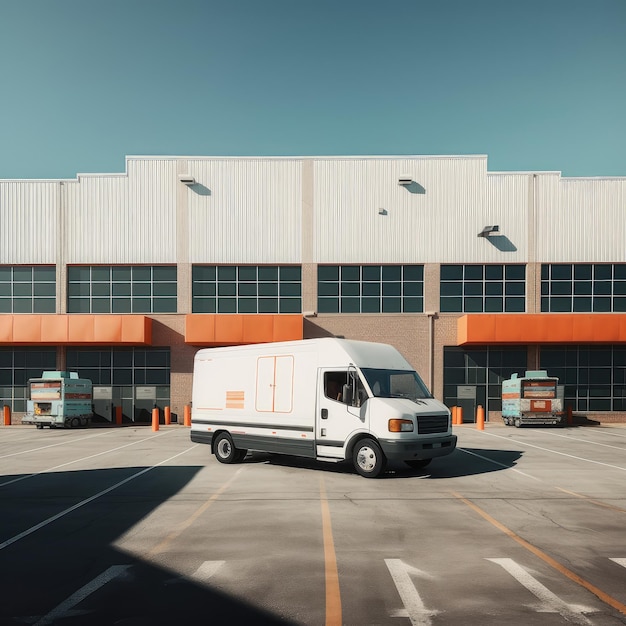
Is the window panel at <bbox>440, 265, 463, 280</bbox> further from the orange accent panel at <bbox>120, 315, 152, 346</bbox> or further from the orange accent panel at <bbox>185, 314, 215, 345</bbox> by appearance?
the orange accent panel at <bbox>120, 315, 152, 346</bbox>

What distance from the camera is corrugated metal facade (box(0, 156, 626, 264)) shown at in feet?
110

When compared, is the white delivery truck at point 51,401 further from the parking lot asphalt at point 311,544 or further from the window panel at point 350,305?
the parking lot asphalt at point 311,544

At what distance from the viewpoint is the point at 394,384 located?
1402cm

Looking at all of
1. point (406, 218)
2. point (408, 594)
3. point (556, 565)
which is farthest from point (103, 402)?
point (408, 594)

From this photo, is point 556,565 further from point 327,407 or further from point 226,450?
point 226,450

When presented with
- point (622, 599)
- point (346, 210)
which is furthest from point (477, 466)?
point (346, 210)

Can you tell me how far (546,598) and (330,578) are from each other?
2.10m

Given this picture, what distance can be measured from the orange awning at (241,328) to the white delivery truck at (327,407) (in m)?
15.5

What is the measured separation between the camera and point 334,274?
33594 mm

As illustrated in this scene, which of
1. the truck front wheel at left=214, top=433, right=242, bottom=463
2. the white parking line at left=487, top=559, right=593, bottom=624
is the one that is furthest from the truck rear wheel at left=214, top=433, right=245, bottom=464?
the white parking line at left=487, top=559, right=593, bottom=624

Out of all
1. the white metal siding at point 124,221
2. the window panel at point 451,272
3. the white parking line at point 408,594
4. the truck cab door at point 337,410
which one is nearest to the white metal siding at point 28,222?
the white metal siding at point 124,221

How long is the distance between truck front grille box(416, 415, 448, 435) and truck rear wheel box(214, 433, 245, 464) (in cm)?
501

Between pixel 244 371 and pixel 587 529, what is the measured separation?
9049mm

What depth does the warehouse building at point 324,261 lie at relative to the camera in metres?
33.3
